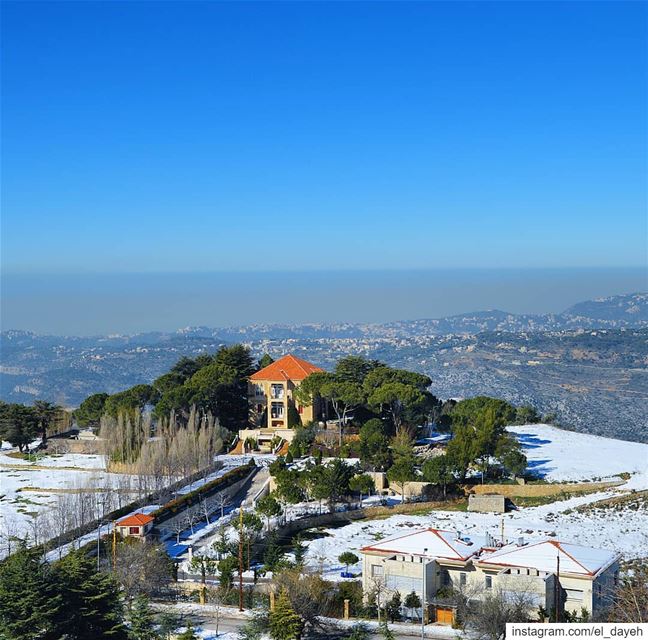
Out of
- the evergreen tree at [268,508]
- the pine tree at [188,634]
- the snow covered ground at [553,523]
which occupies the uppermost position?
the evergreen tree at [268,508]

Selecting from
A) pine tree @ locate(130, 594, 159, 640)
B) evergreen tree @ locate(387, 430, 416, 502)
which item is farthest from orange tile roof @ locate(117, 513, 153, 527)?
evergreen tree @ locate(387, 430, 416, 502)

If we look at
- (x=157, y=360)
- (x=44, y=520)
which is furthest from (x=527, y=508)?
(x=157, y=360)

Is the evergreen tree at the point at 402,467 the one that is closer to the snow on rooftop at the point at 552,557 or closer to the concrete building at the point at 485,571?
the concrete building at the point at 485,571

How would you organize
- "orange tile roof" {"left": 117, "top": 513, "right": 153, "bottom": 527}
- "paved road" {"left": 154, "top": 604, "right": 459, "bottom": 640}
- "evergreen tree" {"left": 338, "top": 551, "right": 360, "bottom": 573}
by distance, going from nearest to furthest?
"paved road" {"left": 154, "top": 604, "right": 459, "bottom": 640}
"evergreen tree" {"left": 338, "top": 551, "right": 360, "bottom": 573}
"orange tile roof" {"left": 117, "top": 513, "right": 153, "bottom": 527}

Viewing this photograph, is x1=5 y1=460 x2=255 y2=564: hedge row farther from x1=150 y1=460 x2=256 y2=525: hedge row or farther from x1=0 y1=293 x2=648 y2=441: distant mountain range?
x1=0 y1=293 x2=648 y2=441: distant mountain range

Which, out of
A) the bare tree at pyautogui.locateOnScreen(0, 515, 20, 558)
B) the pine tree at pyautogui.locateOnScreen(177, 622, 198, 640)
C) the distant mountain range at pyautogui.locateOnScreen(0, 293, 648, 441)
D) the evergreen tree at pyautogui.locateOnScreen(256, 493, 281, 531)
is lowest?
the distant mountain range at pyautogui.locateOnScreen(0, 293, 648, 441)

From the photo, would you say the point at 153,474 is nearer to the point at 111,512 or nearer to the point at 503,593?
the point at 111,512

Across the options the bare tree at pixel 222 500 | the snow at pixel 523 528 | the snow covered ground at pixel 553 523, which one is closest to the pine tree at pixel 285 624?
the snow covered ground at pixel 553 523
